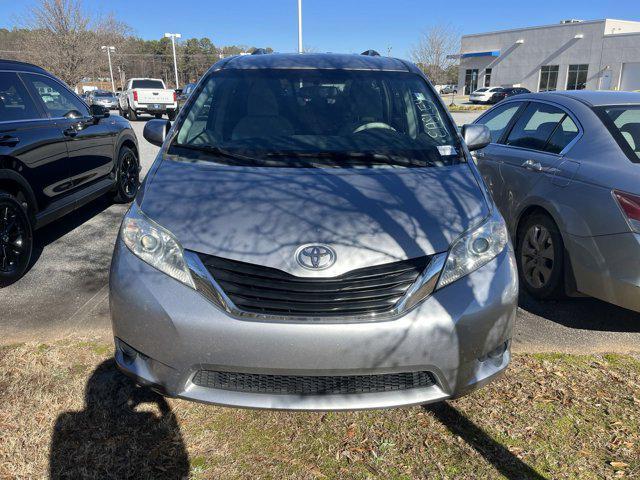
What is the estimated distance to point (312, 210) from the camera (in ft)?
8.39

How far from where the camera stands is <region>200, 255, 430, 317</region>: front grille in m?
2.30

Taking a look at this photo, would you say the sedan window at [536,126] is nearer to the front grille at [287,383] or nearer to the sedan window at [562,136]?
the sedan window at [562,136]

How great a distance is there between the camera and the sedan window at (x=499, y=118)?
534 cm

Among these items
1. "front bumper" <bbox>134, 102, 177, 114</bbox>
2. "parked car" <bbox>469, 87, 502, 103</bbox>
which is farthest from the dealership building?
"front bumper" <bbox>134, 102, 177, 114</bbox>

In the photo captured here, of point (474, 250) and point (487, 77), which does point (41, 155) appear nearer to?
point (474, 250)

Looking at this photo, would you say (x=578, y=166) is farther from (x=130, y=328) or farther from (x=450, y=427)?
(x=130, y=328)

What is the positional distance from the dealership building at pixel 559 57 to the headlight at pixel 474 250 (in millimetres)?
51830

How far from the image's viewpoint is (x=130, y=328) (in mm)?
2410

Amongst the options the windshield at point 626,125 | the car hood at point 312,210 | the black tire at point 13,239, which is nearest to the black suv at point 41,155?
the black tire at point 13,239

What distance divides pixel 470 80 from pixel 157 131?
66.0 m

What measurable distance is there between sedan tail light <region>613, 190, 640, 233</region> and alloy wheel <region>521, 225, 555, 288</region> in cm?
77

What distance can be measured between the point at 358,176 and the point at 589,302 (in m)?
2.70

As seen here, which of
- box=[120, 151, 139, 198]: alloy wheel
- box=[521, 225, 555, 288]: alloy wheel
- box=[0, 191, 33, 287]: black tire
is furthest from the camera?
box=[120, 151, 139, 198]: alloy wheel

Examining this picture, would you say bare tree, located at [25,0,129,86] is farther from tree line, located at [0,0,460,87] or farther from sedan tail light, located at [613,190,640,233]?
sedan tail light, located at [613,190,640,233]
